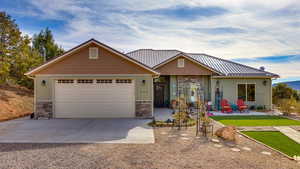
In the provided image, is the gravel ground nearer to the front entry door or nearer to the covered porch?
the covered porch

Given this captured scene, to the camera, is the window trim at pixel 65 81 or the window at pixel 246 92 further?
the window at pixel 246 92

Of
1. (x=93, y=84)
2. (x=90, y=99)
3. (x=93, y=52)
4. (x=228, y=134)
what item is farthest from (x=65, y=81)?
(x=228, y=134)

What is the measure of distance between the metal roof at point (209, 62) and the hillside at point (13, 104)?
982cm

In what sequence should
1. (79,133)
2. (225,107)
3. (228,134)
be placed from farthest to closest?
1. (225,107)
2. (79,133)
3. (228,134)

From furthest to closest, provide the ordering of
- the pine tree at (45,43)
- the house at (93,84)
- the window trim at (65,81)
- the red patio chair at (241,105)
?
the pine tree at (45,43) → the red patio chair at (241,105) → the window trim at (65,81) → the house at (93,84)

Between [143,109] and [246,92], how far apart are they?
907 centimetres

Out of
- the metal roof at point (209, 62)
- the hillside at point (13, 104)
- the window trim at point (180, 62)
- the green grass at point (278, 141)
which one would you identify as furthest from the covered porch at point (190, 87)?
the hillside at point (13, 104)

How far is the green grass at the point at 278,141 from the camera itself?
18.0ft

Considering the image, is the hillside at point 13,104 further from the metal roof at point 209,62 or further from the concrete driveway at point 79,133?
the metal roof at point 209,62

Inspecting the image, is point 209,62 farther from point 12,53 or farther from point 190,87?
point 12,53

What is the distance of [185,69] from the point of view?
1445 centimetres

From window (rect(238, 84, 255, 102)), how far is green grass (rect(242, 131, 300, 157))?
7262 mm

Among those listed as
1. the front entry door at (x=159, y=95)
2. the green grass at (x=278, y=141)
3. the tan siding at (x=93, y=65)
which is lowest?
the green grass at (x=278, y=141)

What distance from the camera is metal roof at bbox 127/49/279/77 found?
14.3 metres
